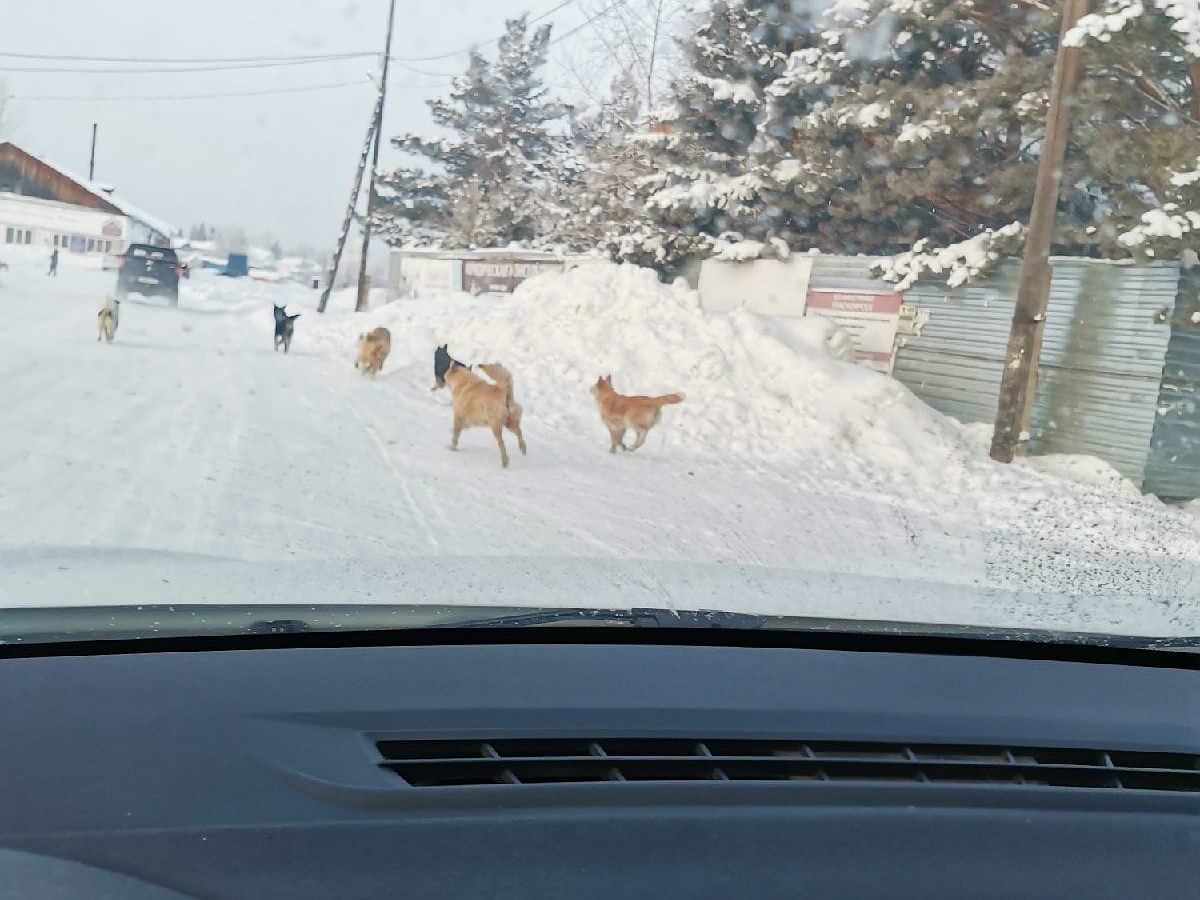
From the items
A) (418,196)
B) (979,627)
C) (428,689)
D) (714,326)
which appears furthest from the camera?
(714,326)

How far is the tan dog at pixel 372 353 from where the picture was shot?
13.9 meters

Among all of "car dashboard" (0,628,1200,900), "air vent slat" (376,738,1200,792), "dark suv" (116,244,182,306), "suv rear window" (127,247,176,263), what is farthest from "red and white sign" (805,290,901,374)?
"air vent slat" (376,738,1200,792)

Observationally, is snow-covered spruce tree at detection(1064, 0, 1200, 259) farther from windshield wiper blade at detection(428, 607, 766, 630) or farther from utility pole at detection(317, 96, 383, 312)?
windshield wiper blade at detection(428, 607, 766, 630)

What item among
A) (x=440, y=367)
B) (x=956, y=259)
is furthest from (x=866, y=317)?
(x=440, y=367)

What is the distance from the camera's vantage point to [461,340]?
1639 centimetres

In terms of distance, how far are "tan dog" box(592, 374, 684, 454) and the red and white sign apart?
15.7 ft

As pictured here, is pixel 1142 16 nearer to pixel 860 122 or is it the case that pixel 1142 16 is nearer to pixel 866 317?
pixel 860 122

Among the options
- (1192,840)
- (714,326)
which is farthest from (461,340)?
(1192,840)

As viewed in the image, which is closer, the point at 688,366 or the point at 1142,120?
the point at 1142,120

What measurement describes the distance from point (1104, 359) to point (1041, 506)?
3.76 m

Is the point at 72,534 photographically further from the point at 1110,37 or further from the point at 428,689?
the point at 1110,37

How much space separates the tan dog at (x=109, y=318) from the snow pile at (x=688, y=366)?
126 inches

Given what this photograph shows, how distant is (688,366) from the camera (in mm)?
15164

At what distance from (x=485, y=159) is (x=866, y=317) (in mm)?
5777
